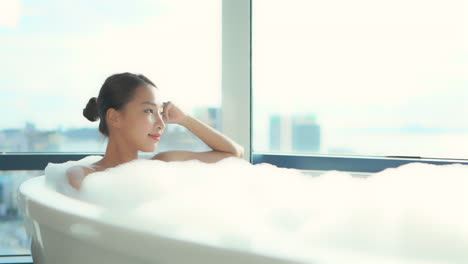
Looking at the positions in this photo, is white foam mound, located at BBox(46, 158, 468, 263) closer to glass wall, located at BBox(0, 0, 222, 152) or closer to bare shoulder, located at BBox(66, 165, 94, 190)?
bare shoulder, located at BBox(66, 165, 94, 190)

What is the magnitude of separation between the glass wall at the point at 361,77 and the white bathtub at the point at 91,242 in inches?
58.2

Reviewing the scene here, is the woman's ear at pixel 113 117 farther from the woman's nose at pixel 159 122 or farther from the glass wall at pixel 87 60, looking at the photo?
the glass wall at pixel 87 60

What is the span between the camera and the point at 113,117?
177 centimetres

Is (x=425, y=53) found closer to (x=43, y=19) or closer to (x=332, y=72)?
(x=332, y=72)

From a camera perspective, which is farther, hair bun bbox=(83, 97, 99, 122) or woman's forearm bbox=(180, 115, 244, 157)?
woman's forearm bbox=(180, 115, 244, 157)

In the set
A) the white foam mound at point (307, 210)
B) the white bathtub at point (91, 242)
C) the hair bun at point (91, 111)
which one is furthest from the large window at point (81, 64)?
the white bathtub at point (91, 242)

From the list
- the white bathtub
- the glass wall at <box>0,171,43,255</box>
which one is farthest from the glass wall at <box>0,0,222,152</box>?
the white bathtub

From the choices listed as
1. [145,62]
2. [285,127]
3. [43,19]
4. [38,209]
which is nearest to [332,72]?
[285,127]

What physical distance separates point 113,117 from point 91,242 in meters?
1.04

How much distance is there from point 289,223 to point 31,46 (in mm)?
1840

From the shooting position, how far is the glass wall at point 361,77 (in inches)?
80.2

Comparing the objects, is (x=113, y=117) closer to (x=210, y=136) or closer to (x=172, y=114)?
(x=172, y=114)

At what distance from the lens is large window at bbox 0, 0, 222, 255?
91.2 inches

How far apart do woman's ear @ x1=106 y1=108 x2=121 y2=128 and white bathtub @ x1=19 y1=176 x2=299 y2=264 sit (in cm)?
64
